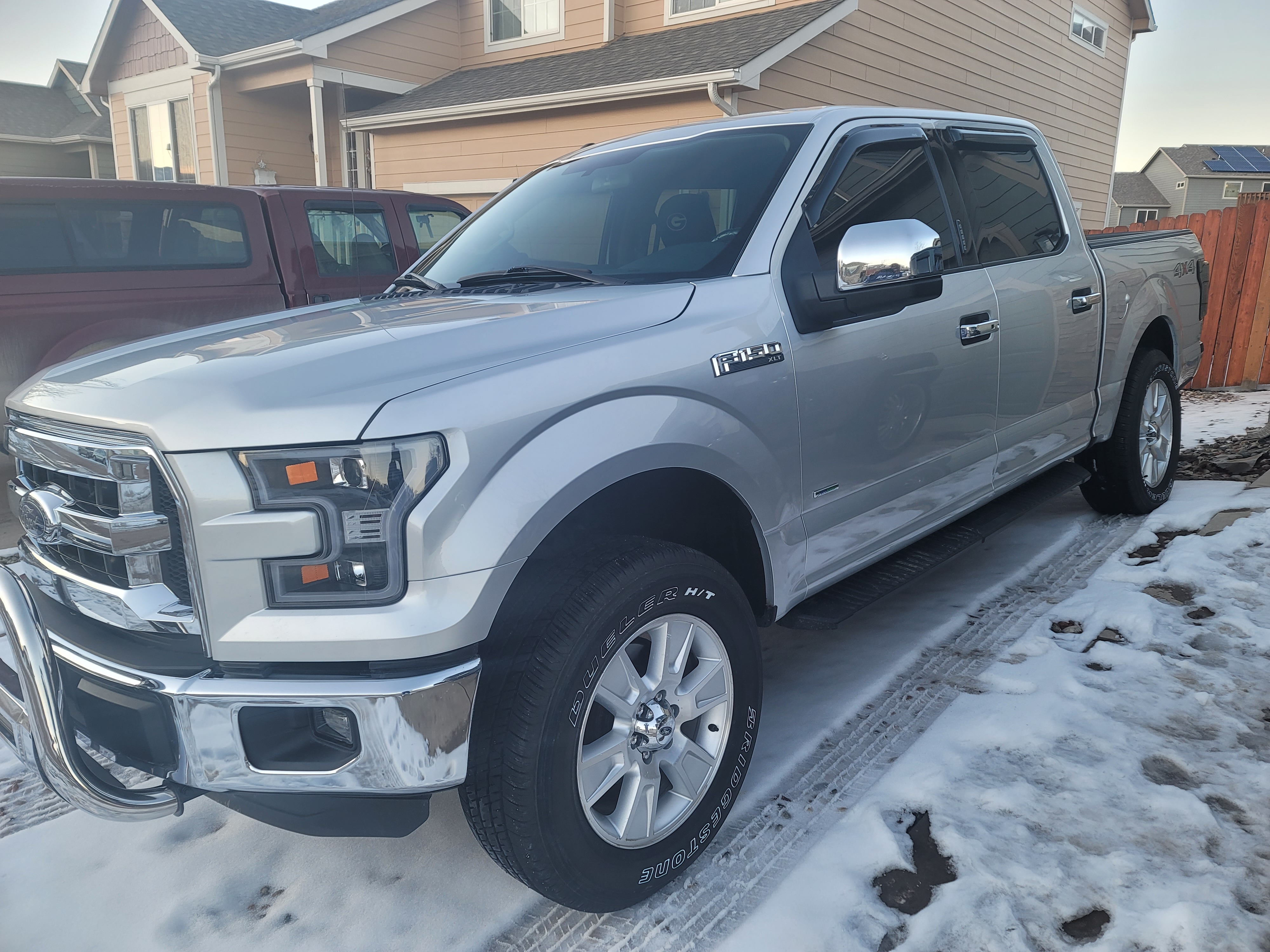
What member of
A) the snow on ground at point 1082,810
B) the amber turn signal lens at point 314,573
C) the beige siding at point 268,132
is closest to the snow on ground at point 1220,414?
the snow on ground at point 1082,810

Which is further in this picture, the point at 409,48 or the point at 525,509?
the point at 409,48

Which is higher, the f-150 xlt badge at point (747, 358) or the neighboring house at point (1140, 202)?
the neighboring house at point (1140, 202)

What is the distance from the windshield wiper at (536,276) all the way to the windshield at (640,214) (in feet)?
0.06

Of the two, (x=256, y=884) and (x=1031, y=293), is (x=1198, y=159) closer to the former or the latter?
(x=1031, y=293)

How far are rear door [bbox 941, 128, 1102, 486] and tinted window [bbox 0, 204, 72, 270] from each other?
5474 millimetres

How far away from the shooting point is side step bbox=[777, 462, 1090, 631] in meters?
2.86

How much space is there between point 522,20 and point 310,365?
14101 mm

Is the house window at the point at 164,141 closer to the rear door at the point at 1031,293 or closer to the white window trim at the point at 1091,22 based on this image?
the rear door at the point at 1031,293

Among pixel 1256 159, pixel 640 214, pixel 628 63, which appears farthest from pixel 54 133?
pixel 1256 159

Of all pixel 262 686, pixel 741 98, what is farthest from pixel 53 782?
pixel 741 98

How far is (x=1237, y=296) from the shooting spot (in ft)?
31.7

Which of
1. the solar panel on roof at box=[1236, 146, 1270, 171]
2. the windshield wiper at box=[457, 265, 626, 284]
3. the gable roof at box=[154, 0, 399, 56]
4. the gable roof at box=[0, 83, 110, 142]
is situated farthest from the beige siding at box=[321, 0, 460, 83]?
the solar panel on roof at box=[1236, 146, 1270, 171]

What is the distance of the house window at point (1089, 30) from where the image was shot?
16531 mm

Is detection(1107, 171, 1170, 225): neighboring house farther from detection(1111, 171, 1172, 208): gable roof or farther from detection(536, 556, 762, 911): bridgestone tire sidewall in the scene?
detection(536, 556, 762, 911): bridgestone tire sidewall
